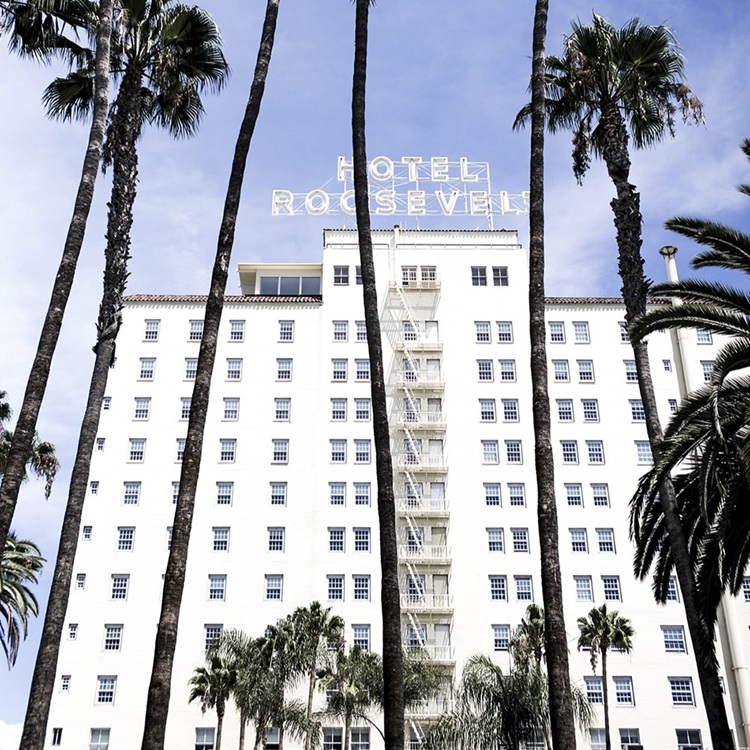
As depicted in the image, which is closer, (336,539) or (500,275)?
(336,539)

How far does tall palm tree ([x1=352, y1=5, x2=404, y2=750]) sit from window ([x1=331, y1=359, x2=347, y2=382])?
38.0 m

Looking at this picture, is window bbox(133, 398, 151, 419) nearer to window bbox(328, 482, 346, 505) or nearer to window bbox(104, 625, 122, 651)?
window bbox(328, 482, 346, 505)

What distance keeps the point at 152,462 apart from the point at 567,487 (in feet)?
86.2

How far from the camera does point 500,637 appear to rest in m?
54.3

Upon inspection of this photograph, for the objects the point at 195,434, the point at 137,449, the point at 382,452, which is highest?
the point at 137,449

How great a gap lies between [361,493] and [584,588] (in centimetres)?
1471

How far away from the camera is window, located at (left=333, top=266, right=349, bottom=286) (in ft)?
209

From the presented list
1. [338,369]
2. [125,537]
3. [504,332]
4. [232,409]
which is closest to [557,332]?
[504,332]

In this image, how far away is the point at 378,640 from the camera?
5359 cm

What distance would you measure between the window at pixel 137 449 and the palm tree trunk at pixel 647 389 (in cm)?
3947

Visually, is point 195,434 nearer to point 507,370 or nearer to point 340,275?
point 507,370

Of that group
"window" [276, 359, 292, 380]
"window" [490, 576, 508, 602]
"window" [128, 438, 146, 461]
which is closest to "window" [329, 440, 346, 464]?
"window" [276, 359, 292, 380]

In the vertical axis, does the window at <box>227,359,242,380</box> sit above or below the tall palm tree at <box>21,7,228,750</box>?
above

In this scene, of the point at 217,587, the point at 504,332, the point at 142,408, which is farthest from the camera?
the point at 504,332
